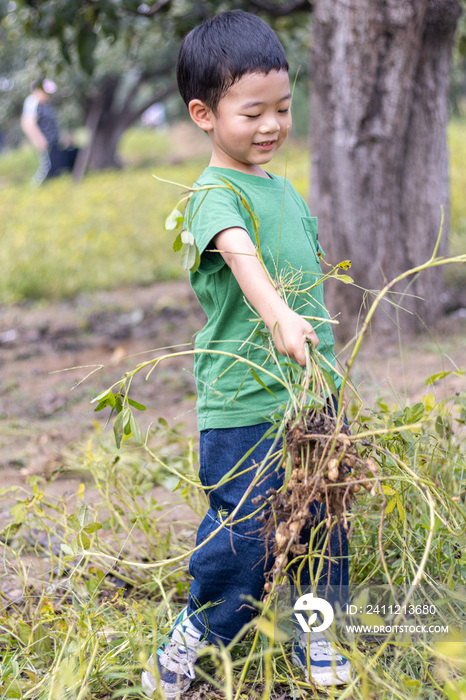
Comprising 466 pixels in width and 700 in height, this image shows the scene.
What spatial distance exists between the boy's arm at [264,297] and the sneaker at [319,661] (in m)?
0.59

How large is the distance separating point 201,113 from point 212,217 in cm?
28

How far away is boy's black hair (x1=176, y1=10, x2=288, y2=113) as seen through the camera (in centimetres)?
141

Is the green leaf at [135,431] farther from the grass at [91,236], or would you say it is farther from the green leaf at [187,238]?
the grass at [91,236]

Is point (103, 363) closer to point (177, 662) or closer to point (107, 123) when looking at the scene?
point (177, 662)

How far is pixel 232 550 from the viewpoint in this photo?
143 cm

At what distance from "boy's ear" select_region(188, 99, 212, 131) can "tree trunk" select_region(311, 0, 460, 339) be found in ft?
A: 6.11

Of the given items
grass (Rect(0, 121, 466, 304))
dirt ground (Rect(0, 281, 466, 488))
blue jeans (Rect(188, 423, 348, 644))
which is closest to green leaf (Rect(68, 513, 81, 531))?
blue jeans (Rect(188, 423, 348, 644))

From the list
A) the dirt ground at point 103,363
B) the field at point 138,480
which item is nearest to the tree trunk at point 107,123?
the field at point 138,480

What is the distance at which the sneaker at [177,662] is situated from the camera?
1.46 metres

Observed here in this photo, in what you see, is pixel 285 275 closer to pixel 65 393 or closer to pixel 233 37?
pixel 233 37

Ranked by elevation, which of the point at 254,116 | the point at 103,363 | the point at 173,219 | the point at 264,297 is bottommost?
the point at 103,363

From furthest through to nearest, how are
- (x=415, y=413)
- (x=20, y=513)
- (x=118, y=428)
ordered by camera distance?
1. (x=20, y=513)
2. (x=415, y=413)
3. (x=118, y=428)

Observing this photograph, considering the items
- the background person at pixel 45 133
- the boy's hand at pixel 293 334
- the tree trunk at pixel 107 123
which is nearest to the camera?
the boy's hand at pixel 293 334

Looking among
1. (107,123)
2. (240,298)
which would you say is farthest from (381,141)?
(107,123)
